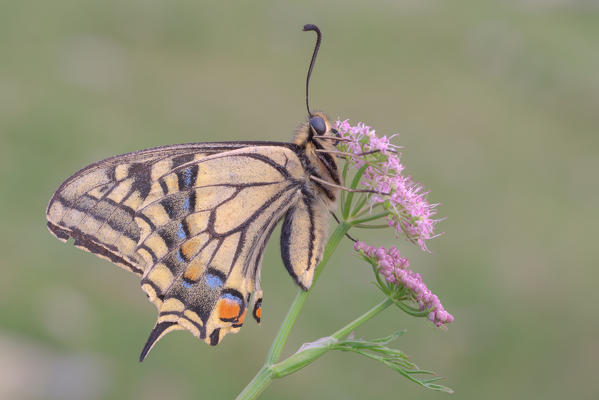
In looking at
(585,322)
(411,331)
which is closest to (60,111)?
(411,331)

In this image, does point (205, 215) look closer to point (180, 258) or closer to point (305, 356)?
point (180, 258)

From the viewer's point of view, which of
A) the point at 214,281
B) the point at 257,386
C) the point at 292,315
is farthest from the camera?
the point at 214,281

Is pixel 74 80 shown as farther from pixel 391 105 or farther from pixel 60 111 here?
pixel 391 105

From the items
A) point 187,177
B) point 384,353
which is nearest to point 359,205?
point 384,353

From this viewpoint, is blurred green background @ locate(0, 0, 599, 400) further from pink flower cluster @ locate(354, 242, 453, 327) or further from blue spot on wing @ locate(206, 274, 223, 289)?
blue spot on wing @ locate(206, 274, 223, 289)

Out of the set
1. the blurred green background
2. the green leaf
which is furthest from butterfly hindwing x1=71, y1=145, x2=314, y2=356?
the blurred green background

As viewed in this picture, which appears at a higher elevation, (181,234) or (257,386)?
(181,234)
